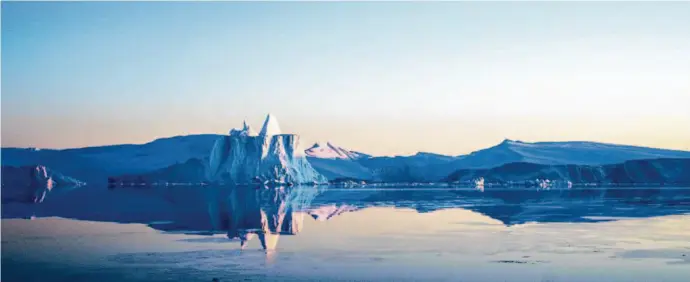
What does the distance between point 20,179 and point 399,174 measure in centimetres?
4729

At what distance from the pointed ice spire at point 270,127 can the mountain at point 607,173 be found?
2773 cm

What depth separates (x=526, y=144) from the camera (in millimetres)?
128500

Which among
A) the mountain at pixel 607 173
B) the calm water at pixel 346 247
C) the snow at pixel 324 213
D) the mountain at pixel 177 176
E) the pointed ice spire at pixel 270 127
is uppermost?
the pointed ice spire at pixel 270 127

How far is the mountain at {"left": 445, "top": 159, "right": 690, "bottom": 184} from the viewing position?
8969 cm

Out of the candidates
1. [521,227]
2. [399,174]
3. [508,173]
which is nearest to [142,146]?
[399,174]

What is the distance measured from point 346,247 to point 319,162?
343 feet

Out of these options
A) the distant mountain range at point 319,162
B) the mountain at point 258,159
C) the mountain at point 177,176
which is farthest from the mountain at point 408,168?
the mountain at point 177,176

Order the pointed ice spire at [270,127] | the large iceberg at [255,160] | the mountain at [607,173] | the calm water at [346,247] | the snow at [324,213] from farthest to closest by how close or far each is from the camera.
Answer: the mountain at [607,173] < the pointed ice spire at [270,127] < the large iceberg at [255,160] < the snow at [324,213] < the calm water at [346,247]

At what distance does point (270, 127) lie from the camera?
262 feet

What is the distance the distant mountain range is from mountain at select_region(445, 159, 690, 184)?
0.42 feet

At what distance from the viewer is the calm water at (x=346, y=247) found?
40.1 ft

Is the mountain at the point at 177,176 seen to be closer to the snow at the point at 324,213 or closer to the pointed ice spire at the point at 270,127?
the pointed ice spire at the point at 270,127

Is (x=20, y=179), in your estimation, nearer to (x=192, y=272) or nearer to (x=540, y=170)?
(x=540, y=170)

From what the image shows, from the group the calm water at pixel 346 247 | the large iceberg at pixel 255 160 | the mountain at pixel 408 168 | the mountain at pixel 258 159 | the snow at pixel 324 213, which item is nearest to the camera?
the calm water at pixel 346 247
